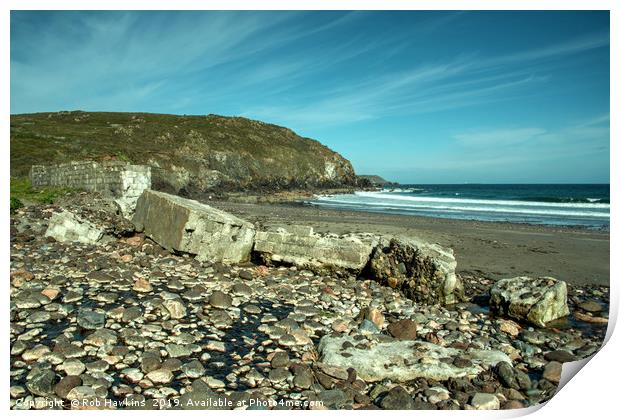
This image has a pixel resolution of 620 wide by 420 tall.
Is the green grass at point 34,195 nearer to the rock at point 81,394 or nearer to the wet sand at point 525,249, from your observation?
Answer: the wet sand at point 525,249

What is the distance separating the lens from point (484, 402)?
3.55 metres

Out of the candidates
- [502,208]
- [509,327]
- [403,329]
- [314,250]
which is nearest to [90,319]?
[403,329]

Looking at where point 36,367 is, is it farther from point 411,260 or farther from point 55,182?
point 55,182

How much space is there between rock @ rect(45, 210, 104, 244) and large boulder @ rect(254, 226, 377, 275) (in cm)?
381

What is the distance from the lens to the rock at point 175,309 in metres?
5.10

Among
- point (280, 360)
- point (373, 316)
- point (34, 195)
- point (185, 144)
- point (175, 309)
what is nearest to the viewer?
point (280, 360)

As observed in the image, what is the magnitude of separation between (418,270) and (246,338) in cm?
367

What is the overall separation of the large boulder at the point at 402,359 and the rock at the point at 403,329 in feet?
1.70

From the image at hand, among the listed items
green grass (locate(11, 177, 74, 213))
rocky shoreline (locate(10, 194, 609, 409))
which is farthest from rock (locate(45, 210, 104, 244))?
green grass (locate(11, 177, 74, 213))

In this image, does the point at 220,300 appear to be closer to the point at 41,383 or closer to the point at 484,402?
the point at 41,383

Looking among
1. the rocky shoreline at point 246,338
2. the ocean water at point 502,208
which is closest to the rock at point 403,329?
the rocky shoreline at point 246,338

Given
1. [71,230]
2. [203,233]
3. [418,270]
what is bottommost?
[418,270]

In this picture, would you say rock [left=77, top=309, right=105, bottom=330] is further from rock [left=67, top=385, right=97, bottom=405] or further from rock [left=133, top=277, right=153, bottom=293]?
rock [left=67, top=385, right=97, bottom=405]

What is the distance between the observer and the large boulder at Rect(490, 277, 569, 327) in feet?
19.5
